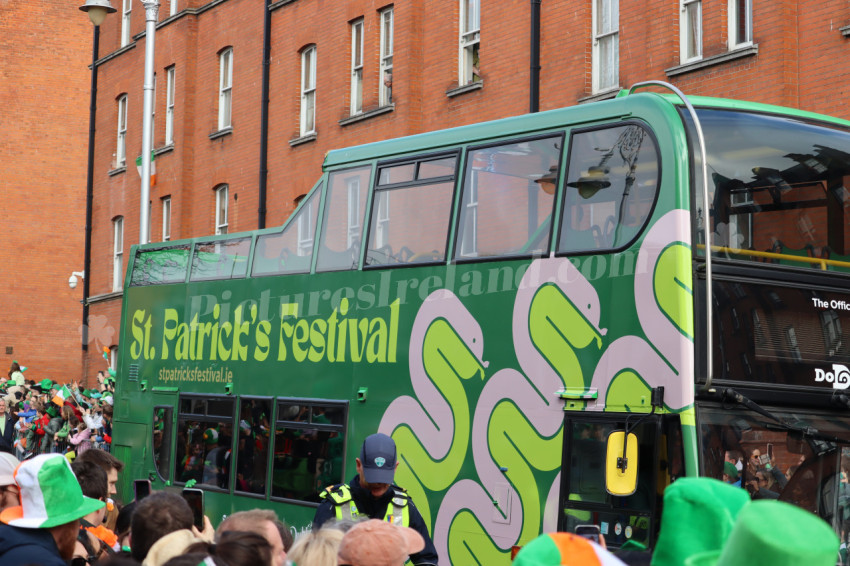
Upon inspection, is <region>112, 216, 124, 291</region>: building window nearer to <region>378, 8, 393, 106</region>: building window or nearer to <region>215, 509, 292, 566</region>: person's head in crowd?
<region>378, 8, 393, 106</region>: building window

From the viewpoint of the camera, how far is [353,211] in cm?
1220

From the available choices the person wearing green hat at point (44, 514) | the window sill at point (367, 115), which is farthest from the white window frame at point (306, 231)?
the window sill at point (367, 115)

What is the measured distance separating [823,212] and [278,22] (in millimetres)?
21635

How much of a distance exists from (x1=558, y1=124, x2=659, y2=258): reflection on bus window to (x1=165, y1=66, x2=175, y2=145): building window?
83.3 ft

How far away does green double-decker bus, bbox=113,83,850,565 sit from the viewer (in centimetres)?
875

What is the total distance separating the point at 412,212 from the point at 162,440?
5.21 metres

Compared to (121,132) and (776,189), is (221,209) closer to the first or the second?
(121,132)

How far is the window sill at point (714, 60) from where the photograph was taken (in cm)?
1789

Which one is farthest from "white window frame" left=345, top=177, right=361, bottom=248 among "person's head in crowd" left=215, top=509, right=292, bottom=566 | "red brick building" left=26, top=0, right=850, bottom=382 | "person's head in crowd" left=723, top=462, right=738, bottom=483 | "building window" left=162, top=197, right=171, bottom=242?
"building window" left=162, top=197, right=171, bottom=242

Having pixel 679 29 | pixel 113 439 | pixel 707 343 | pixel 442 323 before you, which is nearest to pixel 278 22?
pixel 679 29

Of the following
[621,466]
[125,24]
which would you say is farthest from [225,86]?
[621,466]

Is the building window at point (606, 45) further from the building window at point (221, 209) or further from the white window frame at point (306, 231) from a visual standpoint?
the building window at point (221, 209)

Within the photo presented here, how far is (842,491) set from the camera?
28.9 feet

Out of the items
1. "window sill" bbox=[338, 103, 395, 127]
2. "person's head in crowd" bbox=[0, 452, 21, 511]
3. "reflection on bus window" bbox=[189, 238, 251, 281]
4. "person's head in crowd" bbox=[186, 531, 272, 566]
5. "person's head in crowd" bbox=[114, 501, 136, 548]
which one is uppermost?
"window sill" bbox=[338, 103, 395, 127]
